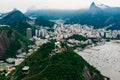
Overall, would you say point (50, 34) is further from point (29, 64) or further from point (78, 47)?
point (29, 64)

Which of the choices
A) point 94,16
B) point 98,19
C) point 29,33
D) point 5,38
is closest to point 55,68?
point 5,38

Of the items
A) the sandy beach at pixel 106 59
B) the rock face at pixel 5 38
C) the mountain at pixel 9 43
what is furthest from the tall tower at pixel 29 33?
the sandy beach at pixel 106 59

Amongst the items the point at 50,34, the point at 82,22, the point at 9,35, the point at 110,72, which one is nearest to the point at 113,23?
the point at 82,22

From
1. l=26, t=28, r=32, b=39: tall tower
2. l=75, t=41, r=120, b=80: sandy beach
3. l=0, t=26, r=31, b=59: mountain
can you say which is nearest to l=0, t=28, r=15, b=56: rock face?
l=0, t=26, r=31, b=59: mountain

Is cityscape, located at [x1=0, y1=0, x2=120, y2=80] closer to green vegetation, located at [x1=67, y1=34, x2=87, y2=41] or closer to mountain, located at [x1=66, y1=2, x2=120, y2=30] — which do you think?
green vegetation, located at [x1=67, y1=34, x2=87, y2=41]

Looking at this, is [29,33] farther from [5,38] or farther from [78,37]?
[5,38]

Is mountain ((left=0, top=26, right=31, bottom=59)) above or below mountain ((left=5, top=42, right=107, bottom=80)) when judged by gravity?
below
